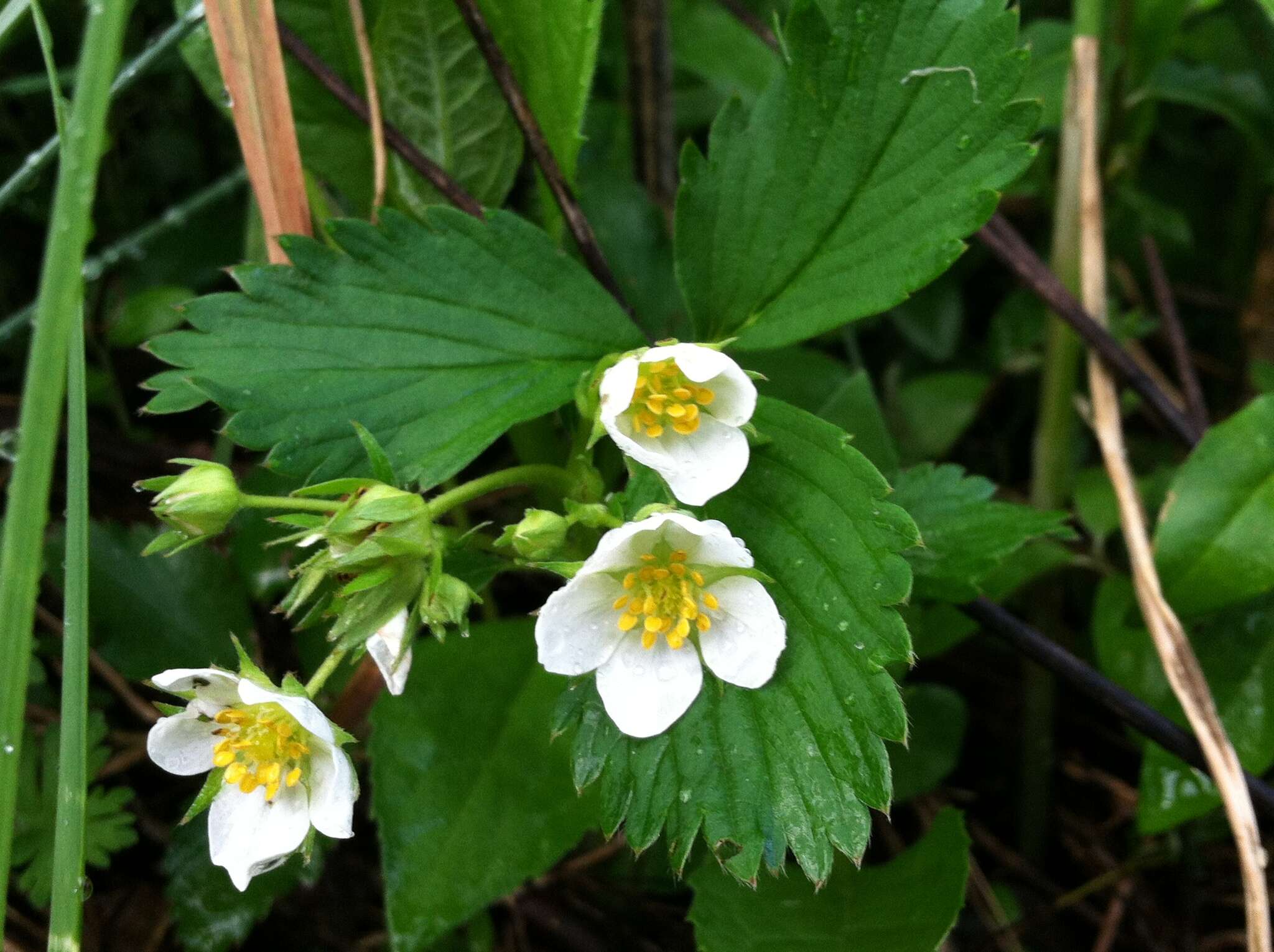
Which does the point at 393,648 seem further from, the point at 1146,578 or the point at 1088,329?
the point at 1088,329

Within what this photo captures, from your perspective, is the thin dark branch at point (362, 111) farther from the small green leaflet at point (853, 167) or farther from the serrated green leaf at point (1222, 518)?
the serrated green leaf at point (1222, 518)

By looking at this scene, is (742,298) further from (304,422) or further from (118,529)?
(118,529)

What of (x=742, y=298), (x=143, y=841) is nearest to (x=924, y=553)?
(x=742, y=298)

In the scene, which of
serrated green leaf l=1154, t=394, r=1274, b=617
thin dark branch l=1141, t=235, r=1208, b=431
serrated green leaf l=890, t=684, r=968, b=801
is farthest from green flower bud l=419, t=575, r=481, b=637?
thin dark branch l=1141, t=235, r=1208, b=431

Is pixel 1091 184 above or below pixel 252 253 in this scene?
below

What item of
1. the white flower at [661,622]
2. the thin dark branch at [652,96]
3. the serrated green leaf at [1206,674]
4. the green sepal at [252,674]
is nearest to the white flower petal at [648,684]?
the white flower at [661,622]

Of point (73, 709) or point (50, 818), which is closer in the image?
point (73, 709)

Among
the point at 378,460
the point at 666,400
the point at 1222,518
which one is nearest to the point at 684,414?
the point at 666,400
